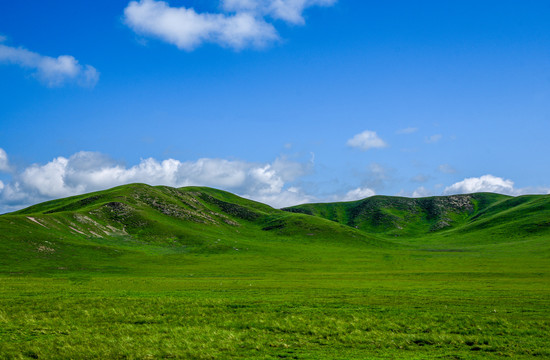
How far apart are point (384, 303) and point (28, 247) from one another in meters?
101

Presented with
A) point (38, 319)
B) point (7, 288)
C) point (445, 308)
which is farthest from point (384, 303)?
point (7, 288)

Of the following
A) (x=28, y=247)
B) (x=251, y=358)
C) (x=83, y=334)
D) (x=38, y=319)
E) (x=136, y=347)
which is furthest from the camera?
(x=28, y=247)

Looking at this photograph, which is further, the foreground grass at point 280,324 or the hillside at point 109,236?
the hillside at point 109,236

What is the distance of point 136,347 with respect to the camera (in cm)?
2270

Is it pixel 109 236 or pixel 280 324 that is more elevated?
pixel 109 236

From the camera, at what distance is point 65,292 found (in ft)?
154

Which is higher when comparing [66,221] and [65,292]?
[66,221]

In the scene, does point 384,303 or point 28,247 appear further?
point 28,247

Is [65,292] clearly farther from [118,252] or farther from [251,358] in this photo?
[118,252]

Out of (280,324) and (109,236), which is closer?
A: (280,324)

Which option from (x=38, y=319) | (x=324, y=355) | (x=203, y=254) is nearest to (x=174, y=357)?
(x=324, y=355)

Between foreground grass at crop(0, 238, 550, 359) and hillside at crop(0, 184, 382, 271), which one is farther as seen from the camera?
hillside at crop(0, 184, 382, 271)

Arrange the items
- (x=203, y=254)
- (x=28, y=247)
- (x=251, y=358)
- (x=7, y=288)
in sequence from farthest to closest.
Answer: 1. (x=203, y=254)
2. (x=28, y=247)
3. (x=7, y=288)
4. (x=251, y=358)

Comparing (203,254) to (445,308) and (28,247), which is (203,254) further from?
(445,308)
